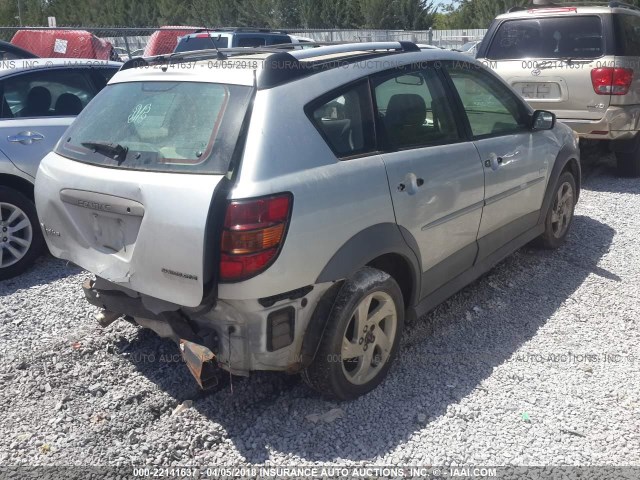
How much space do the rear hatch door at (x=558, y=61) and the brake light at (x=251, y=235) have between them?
5.90m

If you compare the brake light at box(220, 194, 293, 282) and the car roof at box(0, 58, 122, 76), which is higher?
the car roof at box(0, 58, 122, 76)

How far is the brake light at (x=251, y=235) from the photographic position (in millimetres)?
2785

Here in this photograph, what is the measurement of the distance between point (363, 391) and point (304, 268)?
0.92m

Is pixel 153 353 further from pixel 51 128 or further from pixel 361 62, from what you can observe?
pixel 51 128

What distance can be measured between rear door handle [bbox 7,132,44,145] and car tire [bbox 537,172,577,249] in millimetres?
4364

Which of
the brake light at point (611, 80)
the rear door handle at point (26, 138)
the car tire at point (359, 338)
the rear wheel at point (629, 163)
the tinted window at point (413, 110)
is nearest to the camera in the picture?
the car tire at point (359, 338)

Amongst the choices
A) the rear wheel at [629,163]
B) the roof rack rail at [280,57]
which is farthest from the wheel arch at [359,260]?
the rear wheel at [629,163]

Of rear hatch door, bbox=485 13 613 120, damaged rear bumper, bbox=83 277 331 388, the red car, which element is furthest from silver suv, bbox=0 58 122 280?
the red car

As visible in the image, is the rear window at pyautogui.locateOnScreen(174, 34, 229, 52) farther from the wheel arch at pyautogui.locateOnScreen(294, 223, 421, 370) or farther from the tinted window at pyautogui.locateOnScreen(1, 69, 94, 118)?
the wheel arch at pyautogui.locateOnScreen(294, 223, 421, 370)

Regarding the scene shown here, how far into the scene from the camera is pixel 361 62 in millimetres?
3584

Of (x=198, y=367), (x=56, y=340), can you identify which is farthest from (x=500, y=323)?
(x=56, y=340)

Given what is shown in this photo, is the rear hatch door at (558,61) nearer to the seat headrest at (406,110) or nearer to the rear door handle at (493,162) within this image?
the rear door handle at (493,162)

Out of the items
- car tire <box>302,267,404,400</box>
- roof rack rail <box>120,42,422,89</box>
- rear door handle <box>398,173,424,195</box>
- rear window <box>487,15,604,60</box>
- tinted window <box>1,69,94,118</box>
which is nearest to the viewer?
roof rack rail <box>120,42,422,89</box>

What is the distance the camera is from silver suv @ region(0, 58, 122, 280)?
5.27 meters
